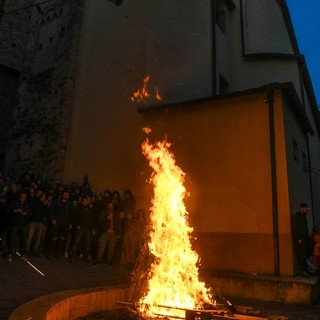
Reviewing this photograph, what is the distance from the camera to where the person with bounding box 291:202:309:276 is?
751 cm

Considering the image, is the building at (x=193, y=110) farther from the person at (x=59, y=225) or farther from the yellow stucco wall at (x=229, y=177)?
the person at (x=59, y=225)

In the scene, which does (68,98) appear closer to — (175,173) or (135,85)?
(135,85)

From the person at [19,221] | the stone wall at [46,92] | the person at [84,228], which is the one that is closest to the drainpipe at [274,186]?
the person at [84,228]

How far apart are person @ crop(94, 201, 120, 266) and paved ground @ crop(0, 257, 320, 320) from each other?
0.55 meters

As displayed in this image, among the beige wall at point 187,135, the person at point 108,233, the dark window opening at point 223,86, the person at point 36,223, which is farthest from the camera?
the dark window opening at point 223,86

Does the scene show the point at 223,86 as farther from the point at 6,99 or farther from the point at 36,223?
the point at 6,99

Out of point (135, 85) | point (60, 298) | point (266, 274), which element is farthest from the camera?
point (135, 85)

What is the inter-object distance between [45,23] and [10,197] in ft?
35.0

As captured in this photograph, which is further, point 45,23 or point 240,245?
point 45,23

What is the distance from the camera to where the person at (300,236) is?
7.51m

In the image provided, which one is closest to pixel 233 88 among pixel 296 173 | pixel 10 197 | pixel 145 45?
pixel 145 45

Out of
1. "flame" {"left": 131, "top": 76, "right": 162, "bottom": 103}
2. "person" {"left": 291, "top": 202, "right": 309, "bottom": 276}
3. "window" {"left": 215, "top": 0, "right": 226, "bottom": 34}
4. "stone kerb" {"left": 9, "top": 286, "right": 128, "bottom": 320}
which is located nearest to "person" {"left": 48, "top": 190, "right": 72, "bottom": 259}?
"stone kerb" {"left": 9, "top": 286, "right": 128, "bottom": 320}

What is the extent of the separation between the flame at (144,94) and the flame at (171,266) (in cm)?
401

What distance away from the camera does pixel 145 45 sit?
12.1 m
